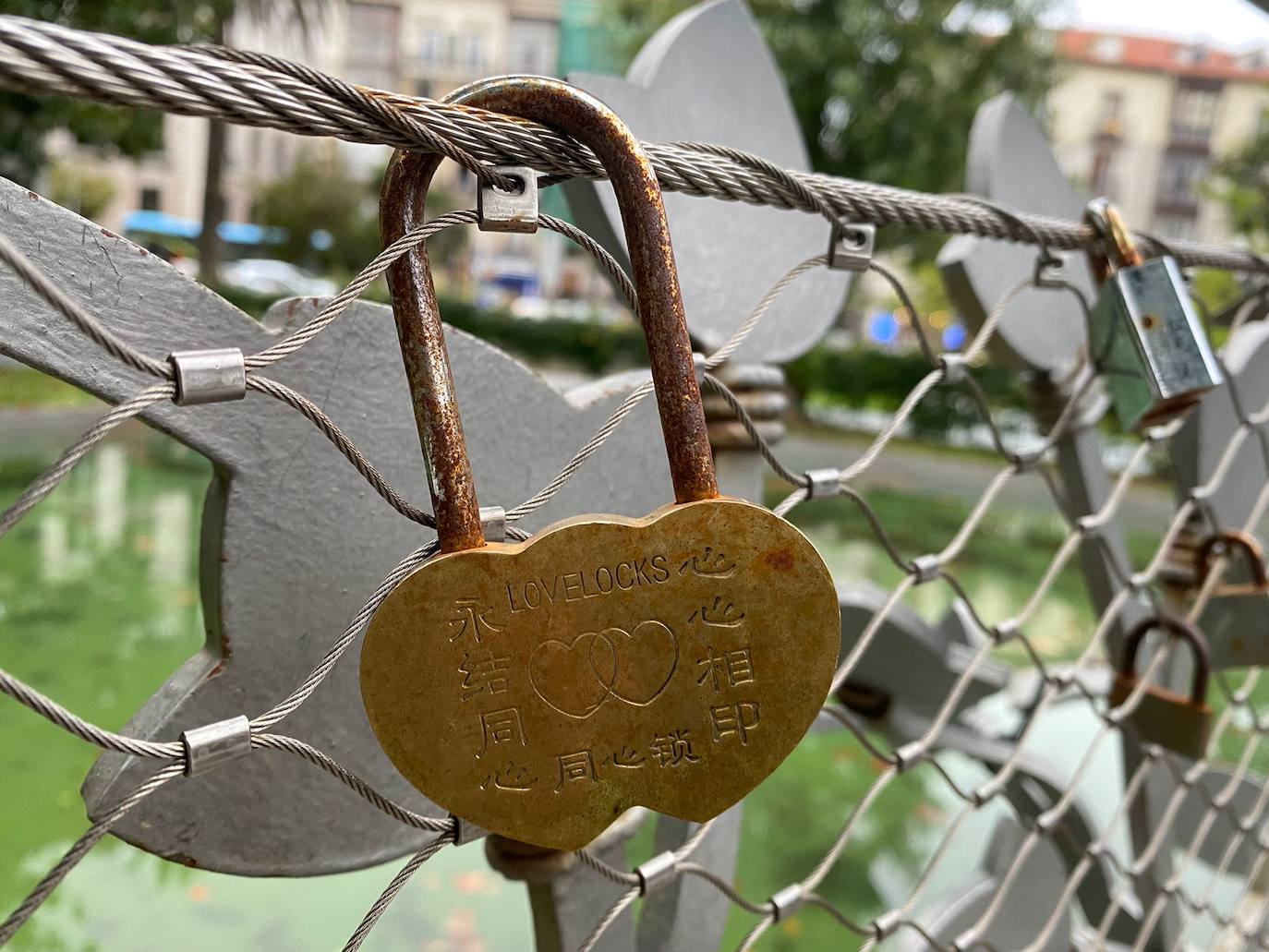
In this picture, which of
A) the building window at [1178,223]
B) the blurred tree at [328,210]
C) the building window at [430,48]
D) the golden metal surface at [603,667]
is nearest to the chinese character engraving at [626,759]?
the golden metal surface at [603,667]

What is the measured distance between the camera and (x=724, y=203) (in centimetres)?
63

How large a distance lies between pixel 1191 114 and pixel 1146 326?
98.2 ft

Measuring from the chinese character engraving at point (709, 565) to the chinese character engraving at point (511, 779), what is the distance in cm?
10

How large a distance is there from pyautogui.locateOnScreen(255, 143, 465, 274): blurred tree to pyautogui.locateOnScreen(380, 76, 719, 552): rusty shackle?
14249mm

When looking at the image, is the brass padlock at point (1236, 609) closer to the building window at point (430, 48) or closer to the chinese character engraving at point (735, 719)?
the chinese character engraving at point (735, 719)

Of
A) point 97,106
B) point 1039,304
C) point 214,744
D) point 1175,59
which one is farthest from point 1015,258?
point 1175,59

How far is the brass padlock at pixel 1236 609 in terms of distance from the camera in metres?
0.98

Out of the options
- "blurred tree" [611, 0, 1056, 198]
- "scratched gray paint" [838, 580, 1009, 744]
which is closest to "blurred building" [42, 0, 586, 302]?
"blurred tree" [611, 0, 1056, 198]

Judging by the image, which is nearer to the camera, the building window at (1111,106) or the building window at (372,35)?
the building window at (1111,106)

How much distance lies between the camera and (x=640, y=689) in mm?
369

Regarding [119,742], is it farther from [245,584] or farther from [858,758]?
[858,758]

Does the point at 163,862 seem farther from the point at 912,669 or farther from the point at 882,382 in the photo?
the point at 882,382

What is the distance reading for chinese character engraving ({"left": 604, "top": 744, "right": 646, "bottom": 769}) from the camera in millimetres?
373

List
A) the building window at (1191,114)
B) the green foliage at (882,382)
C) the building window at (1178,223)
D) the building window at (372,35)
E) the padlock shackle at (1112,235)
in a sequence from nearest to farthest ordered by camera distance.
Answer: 1. the padlock shackle at (1112,235)
2. the green foliage at (882,382)
3. the building window at (1178,223)
4. the building window at (1191,114)
5. the building window at (372,35)
